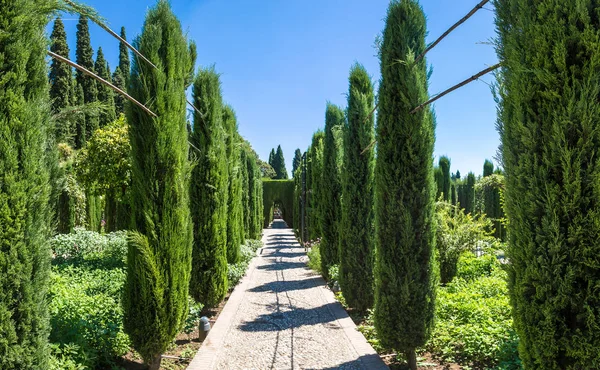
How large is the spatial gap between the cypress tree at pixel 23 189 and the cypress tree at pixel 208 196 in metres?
4.66

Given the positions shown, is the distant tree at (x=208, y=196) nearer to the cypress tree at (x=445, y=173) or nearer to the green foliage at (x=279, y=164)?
the cypress tree at (x=445, y=173)

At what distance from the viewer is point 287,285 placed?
10.5m

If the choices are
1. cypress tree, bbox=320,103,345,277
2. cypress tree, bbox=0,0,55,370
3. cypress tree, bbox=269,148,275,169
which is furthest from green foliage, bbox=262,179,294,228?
cypress tree, bbox=0,0,55,370

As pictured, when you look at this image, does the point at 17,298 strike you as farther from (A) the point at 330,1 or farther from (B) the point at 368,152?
(B) the point at 368,152

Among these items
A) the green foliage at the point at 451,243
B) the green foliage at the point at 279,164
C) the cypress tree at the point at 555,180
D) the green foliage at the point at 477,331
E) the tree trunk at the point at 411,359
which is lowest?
the tree trunk at the point at 411,359

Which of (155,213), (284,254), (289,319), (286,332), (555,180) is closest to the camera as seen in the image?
(555,180)

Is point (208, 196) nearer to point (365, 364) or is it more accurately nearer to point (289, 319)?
point (289, 319)

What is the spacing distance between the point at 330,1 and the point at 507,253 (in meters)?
4.31

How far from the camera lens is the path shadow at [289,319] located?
670 centimetres

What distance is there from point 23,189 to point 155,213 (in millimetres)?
1985

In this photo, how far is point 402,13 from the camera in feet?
16.6

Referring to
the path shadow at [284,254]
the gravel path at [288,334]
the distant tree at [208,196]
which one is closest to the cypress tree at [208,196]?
the distant tree at [208,196]

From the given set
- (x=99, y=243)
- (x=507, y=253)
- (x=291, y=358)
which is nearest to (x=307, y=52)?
(x=291, y=358)

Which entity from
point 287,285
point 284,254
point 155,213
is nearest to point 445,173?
point 284,254
